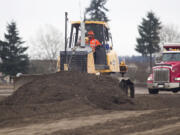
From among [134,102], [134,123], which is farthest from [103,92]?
[134,123]

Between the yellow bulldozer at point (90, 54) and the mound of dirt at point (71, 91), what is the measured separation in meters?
1.74

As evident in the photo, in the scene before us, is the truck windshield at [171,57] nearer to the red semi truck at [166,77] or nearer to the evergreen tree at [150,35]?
the red semi truck at [166,77]

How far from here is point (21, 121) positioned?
10656 millimetres

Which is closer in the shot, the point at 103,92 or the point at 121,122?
the point at 121,122

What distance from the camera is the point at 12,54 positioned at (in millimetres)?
50031

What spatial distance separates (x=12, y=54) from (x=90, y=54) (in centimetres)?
3359

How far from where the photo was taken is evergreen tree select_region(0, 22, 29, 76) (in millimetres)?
48750

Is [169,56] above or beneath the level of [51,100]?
above

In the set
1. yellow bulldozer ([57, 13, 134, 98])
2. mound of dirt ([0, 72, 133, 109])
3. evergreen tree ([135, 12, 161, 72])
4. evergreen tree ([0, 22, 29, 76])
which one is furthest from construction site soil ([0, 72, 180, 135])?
evergreen tree ([135, 12, 161, 72])

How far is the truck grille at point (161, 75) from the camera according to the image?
22.7 metres

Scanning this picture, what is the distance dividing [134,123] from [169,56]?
14.7m

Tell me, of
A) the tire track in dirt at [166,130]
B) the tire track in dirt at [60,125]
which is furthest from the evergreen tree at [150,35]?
the tire track in dirt at [166,130]

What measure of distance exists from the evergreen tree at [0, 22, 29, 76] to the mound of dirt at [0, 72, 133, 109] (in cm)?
3350

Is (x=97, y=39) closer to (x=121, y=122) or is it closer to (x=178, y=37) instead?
(x=121, y=122)
